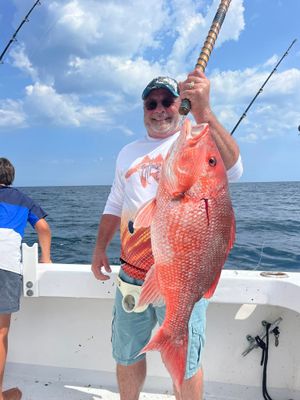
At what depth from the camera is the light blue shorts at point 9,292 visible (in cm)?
284

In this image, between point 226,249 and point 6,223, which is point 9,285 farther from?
point 226,249

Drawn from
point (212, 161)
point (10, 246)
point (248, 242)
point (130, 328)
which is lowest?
point (130, 328)

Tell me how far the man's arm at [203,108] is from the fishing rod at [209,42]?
0.12 ft

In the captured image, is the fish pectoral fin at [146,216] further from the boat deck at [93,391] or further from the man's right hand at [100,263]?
the boat deck at [93,391]

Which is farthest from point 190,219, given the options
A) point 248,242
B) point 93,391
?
point 248,242

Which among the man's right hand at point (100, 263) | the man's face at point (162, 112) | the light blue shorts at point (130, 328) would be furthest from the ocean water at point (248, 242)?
the man's face at point (162, 112)

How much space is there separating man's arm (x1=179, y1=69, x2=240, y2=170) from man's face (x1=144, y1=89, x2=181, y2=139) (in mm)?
606

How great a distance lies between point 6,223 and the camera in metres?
3.03

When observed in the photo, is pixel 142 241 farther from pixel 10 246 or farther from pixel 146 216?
pixel 10 246

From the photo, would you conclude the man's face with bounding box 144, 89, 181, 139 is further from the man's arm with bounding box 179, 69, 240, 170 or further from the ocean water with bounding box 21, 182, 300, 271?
the ocean water with bounding box 21, 182, 300, 271

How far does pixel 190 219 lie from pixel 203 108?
0.47 metres

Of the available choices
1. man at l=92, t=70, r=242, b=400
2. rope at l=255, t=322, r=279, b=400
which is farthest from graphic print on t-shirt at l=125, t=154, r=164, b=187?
rope at l=255, t=322, r=279, b=400

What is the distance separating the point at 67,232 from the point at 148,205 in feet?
40.4

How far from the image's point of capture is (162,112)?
7.88ft
